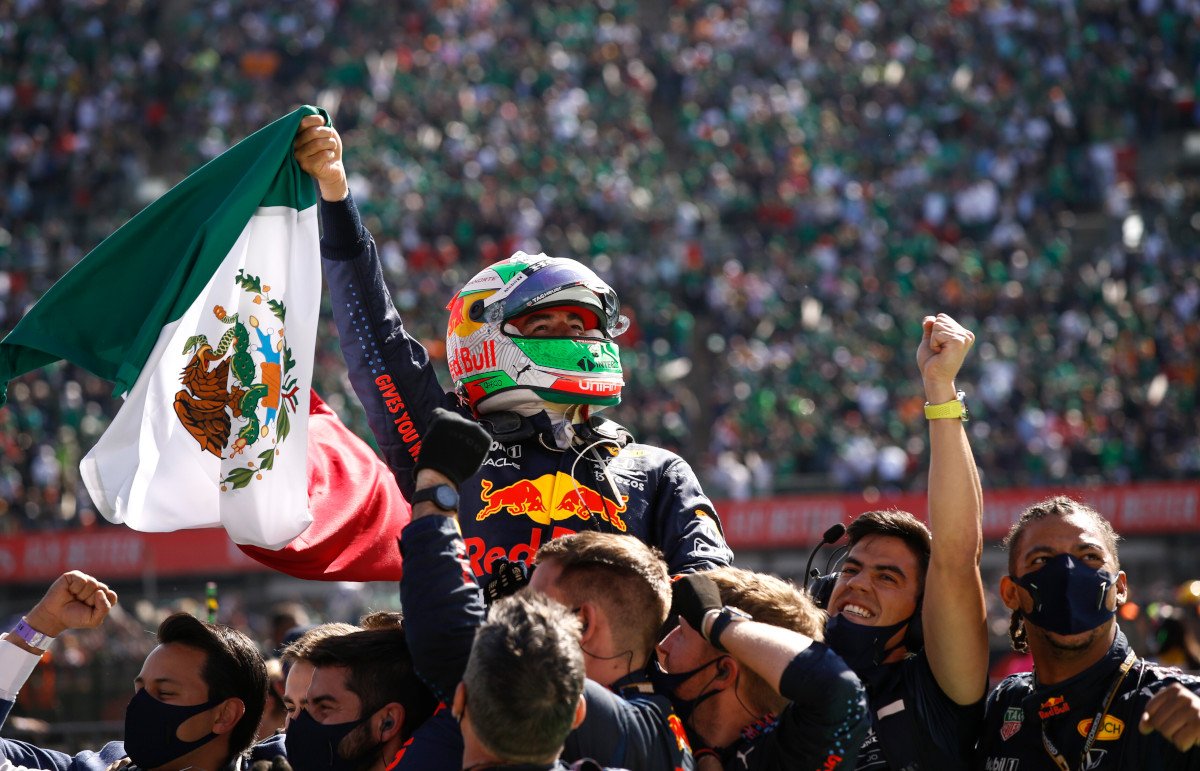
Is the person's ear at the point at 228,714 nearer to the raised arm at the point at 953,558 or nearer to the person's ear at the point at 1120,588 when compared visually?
the raised arm at the point at 953,558

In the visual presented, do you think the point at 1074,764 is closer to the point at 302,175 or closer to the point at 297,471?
the point at 297,471

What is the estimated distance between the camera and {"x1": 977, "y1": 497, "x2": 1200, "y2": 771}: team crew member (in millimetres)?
3488

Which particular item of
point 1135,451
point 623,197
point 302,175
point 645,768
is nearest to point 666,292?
point 623,197

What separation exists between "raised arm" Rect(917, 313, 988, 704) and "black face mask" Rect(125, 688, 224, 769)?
2.11m

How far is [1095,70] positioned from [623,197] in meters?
9.00

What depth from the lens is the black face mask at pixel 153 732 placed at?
381 cm

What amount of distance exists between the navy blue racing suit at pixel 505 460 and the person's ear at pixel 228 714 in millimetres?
803

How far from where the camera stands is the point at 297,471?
161 inches

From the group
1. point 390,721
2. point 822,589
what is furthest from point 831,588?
point 390,721

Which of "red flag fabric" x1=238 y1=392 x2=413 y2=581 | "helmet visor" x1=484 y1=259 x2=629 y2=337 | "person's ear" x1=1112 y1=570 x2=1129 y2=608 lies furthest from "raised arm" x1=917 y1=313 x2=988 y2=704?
"red flag fabric" x1=238 y1=392 x2=413 y2=581

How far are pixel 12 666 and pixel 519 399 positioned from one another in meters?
1.63

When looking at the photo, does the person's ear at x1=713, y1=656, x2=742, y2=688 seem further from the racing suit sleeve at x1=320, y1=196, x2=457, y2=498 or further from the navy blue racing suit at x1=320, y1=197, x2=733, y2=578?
the racing suit sleeve at x1=320, y1=196, x2=457, y2=498

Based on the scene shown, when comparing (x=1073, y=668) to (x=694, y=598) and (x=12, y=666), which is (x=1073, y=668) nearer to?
(x=694, y=598)

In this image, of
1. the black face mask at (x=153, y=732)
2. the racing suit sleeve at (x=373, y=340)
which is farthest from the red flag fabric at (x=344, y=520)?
the black face mask at (x=153, y=732)
